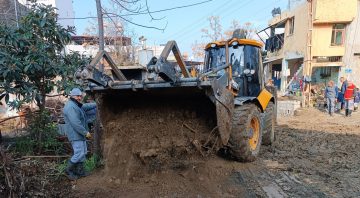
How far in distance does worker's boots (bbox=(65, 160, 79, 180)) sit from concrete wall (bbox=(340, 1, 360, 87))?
1832 centimetres

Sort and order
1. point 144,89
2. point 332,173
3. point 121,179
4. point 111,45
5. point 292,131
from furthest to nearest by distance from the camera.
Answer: point 111,45 → point 292,131 → point 332,173 → point 121,179 → point 144,89

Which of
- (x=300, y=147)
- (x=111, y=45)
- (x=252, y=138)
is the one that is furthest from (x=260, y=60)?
(x=111, y=45)

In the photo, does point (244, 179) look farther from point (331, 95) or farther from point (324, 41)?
point (324, 41)

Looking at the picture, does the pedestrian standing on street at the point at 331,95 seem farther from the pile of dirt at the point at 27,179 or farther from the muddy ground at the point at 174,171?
the pile of dirt at the point at 27,179

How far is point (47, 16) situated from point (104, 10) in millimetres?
1671

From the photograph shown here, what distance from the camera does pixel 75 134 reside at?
5.31m

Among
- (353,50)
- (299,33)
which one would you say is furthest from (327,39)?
(299,33)

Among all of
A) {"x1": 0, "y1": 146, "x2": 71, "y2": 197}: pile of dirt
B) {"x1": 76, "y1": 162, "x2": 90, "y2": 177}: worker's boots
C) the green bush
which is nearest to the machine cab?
{"x1": 76, "y1": 162, "x2": 90, "y2": 177}: worker's boots

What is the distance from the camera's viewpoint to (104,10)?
7.58m

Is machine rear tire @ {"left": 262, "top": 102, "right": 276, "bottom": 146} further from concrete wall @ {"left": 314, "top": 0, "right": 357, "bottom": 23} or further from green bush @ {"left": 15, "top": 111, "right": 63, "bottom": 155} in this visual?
concrete wall @ {"left": 314, "top": 0, "right": 357, "bottom": 23}

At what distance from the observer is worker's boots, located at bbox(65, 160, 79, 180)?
5111mm

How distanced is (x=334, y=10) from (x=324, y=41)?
1.92 metres

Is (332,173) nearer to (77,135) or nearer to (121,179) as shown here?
(121,179)

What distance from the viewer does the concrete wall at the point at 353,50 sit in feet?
60.6
